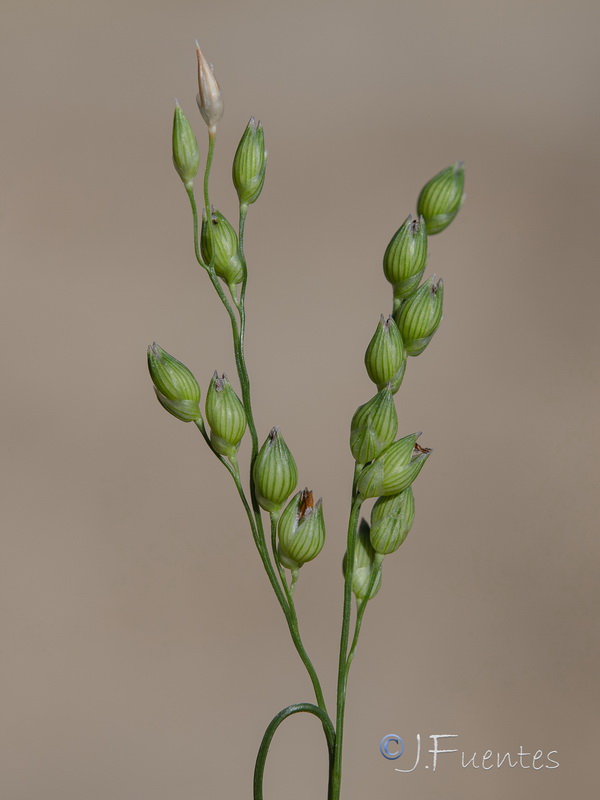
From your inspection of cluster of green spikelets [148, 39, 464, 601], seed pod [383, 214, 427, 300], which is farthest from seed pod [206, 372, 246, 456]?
seed pod [383, 214, 427, 300]

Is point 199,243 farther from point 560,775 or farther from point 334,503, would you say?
point 560,775

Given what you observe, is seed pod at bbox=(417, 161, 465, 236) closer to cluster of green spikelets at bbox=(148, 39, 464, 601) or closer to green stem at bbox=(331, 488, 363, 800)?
cluster of green spikelets at bbox=(148, 39, 464, 601)

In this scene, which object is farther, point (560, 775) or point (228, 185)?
point (228, 185)

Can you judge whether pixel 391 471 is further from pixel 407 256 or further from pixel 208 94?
pixel 208 94

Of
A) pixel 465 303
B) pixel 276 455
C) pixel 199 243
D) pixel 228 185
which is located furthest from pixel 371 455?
pixel 228 185

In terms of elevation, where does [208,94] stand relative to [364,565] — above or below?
above

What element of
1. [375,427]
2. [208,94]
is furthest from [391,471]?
[208,94]

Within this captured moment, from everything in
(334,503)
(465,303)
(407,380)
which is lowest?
(334,503)
